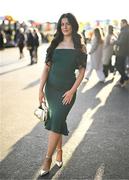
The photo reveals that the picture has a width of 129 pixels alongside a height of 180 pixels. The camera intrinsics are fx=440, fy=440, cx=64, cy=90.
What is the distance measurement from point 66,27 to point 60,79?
1.89ft

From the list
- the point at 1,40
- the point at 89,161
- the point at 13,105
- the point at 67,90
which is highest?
the point at 67,90

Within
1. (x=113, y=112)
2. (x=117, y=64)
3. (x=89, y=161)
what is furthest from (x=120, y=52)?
(x=89, y=161)

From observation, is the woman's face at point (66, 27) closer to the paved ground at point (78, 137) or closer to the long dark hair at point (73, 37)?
the long dark hair at point (73, 37)

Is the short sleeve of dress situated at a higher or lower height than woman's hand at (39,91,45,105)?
higher

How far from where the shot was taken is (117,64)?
1191 cm

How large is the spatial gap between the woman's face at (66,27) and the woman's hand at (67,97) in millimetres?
652

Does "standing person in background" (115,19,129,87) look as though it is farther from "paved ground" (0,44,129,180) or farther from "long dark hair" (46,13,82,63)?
"long dark hair" (46,13,82,63)

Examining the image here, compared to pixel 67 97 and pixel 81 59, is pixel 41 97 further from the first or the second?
pixel 81 59

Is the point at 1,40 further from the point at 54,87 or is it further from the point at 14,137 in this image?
the point at 54,87

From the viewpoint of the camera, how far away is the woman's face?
4.82 meters

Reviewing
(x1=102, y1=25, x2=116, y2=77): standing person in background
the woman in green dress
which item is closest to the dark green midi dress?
the woman in green dress

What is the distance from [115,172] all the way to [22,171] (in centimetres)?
105

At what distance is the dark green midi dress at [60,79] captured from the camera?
189 inches

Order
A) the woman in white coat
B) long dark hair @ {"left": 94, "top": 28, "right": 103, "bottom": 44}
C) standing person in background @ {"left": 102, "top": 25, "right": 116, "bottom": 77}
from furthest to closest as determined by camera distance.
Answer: standing person in background @ {"left": 102, "top": 25, "right": 116, "bottom": 77} < the woman in white coat < long dark hair @ {"left": 94, "top": 28, "right": 103, "bottom": 44}
